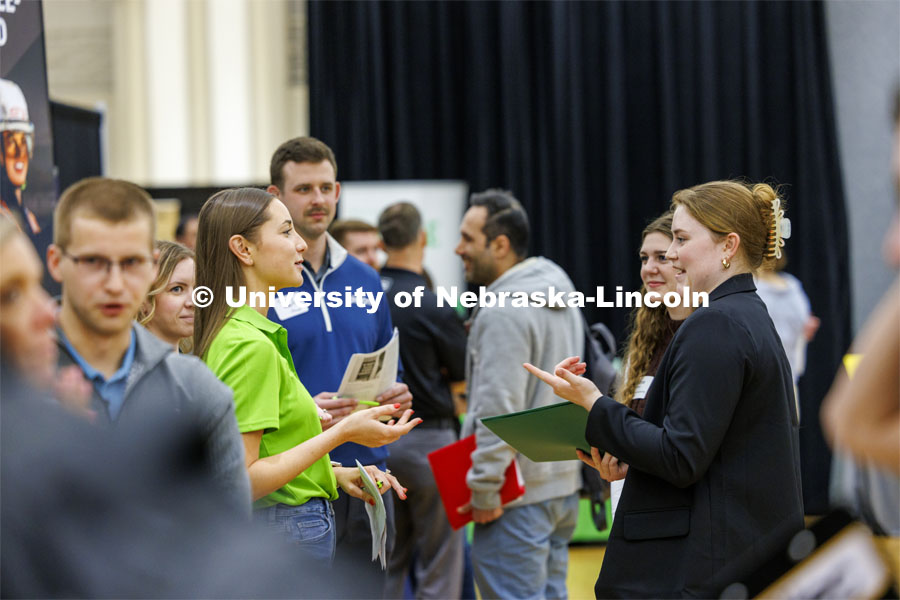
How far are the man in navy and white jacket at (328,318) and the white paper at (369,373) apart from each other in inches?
1.4

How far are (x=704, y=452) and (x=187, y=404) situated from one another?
989mm

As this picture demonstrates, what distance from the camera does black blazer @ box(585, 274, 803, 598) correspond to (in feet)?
5.71

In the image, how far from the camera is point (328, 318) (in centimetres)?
259

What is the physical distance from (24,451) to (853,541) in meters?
0.96

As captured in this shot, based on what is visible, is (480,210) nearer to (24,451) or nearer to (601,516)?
(601,516)

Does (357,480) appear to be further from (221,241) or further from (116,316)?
(116,316)

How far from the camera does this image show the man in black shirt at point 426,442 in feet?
11.7

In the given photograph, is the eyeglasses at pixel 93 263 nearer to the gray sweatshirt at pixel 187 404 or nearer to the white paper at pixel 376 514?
the gray sweatshirt at pixel 187 404

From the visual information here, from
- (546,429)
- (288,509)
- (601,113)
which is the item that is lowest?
(288,509)

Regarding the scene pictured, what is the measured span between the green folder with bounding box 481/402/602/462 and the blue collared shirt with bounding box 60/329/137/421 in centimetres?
91

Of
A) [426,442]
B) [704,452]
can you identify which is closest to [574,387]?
[704,452]

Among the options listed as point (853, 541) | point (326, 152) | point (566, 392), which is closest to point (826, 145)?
point (326, 152)

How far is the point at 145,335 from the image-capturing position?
1.30m

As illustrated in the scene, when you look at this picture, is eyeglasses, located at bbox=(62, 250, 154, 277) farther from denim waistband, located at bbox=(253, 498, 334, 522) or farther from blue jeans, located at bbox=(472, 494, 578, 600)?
blue jeans, located at bbox=(472, 494, 578, 600)
